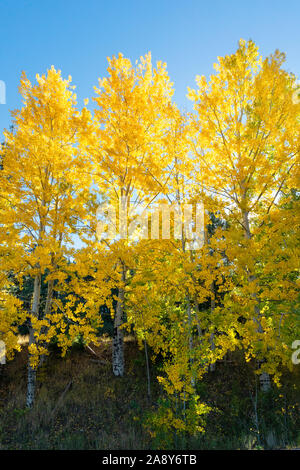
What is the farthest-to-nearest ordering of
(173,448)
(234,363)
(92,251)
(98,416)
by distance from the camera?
(234,363) < (92,251) < (98,416) < (173,448)

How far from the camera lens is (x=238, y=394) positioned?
24.4 feet

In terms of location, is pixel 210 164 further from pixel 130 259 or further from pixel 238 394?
pixel 238 394

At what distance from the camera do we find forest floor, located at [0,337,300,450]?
18.0ft

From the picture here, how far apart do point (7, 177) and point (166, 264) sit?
556 centimetres

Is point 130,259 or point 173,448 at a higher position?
point 130,259

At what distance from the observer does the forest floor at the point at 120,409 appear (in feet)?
18.0

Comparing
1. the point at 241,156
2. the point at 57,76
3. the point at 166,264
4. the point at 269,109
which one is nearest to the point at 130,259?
the point at 166,264

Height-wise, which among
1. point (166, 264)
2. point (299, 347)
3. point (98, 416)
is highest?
point (166, 264)

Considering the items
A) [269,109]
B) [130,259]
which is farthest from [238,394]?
[269,109]

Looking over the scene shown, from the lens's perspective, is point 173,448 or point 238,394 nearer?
point 173,448

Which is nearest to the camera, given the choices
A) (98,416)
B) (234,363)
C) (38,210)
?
(98,416)

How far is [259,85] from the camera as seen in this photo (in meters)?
6.68

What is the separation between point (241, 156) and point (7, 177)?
6.92 metres

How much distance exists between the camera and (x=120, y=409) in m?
6.91
